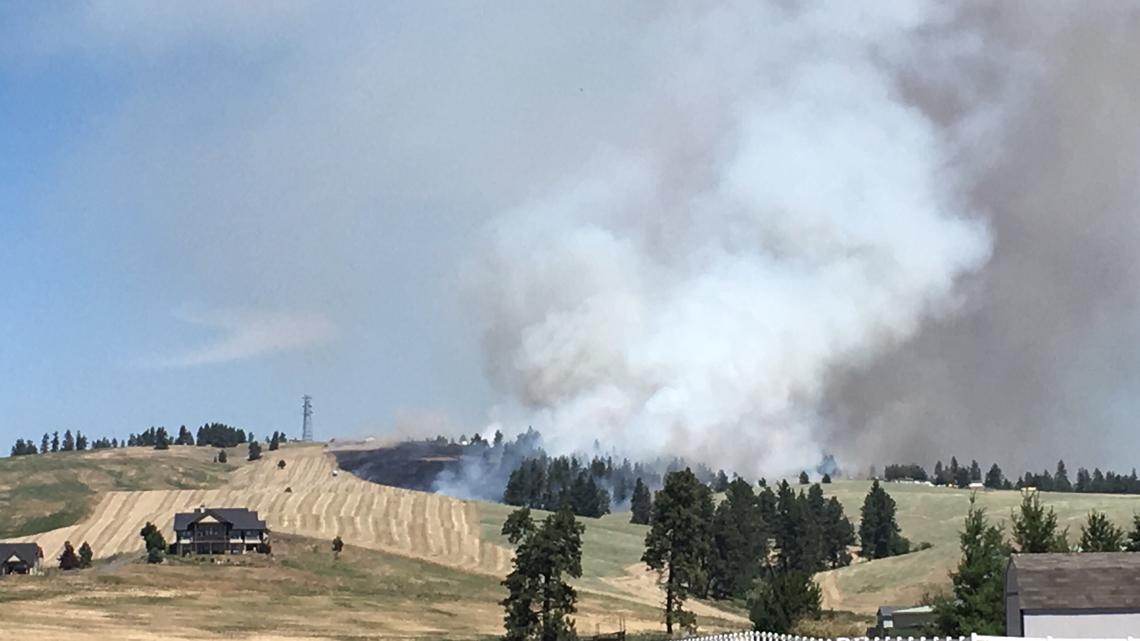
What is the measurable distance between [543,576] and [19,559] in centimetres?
9685

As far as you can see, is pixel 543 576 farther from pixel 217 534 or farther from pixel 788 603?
pixel 217 534

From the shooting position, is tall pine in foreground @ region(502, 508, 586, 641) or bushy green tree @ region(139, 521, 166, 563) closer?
tall pine in foreground @ region(502, 508, 586, 641)

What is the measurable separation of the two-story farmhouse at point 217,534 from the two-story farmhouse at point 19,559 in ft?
56.4

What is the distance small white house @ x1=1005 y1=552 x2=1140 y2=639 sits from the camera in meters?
56.2

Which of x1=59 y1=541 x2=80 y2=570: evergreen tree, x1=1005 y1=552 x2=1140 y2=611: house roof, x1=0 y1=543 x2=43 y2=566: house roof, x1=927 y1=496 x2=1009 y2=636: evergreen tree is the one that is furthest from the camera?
x1=0 y1=543 x2=43 y2=566: house roof

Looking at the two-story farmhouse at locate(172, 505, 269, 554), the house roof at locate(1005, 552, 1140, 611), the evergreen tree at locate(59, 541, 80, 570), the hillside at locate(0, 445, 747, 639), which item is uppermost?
the two-story farmhouse at locate(172, 505, 269, 554)

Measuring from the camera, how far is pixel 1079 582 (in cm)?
5759

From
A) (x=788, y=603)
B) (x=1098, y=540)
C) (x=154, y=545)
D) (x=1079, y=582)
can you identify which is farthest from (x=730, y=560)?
(x=1079, y=582)

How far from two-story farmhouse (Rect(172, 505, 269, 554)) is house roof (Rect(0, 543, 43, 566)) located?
16.8m

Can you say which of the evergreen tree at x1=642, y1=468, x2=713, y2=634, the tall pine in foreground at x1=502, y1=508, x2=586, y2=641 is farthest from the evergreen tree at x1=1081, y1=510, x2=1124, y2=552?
the evergreen tree at x1=642, y1=468, x2=713, y2=634

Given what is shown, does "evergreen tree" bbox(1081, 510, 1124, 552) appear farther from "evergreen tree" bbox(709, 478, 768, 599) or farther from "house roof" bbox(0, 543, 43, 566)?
"house roof" bbox(0, 543, 43, 566)

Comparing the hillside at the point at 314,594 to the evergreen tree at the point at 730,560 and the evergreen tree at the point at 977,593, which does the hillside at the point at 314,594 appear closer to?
the evergreen tree at the point at 730,560

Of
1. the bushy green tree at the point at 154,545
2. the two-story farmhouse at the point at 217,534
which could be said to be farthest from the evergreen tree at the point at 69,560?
the two-story farmhouse at the point at 217,534

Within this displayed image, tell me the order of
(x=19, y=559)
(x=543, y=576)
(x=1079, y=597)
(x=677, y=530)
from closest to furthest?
(x=1079, y=597) < (x=543, y=576) < (x=677, y=530) < (x=19, y=559)
